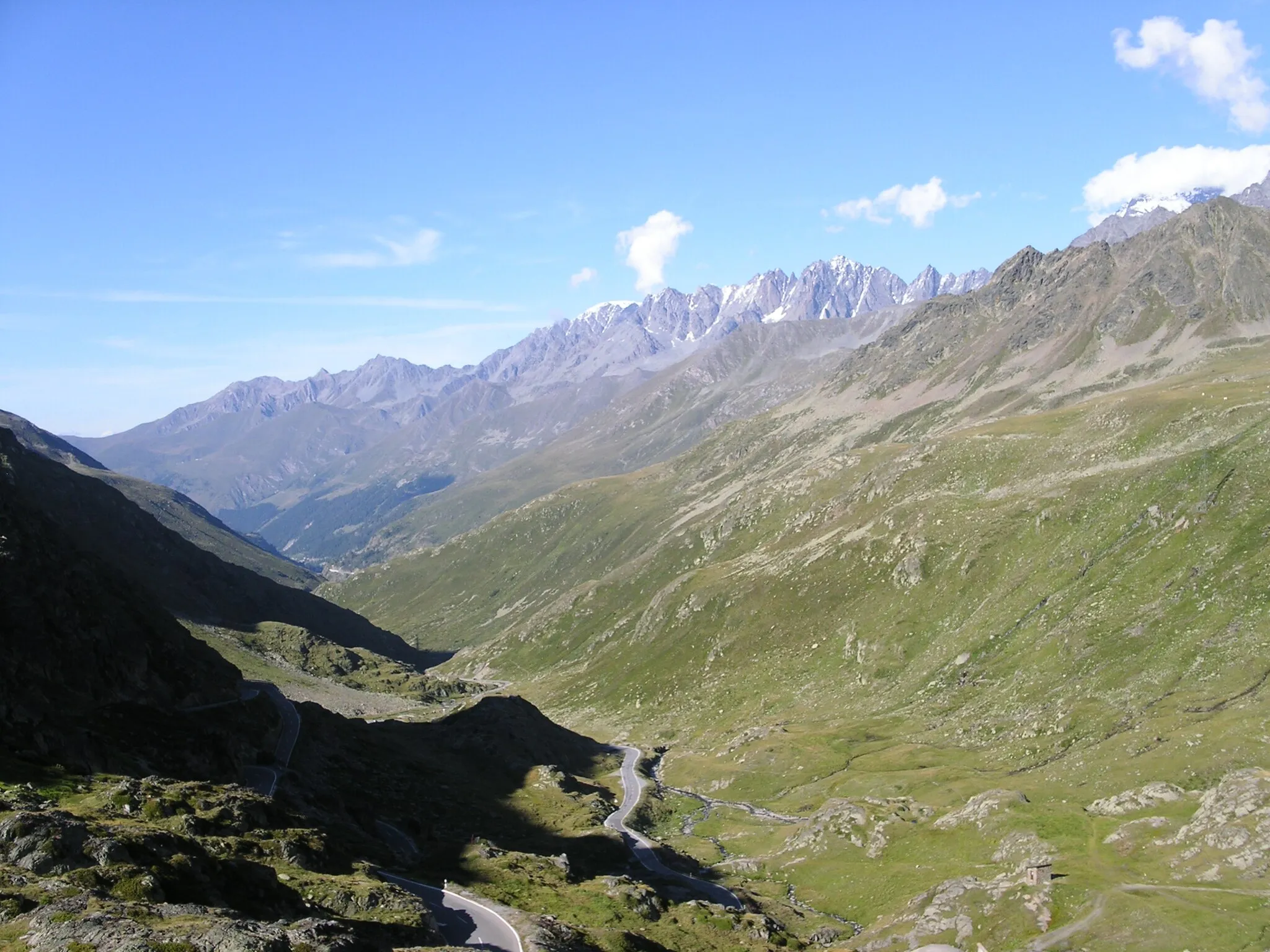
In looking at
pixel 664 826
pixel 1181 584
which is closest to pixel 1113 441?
pixel 1181 584

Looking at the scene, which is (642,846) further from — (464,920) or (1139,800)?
(1139,800)

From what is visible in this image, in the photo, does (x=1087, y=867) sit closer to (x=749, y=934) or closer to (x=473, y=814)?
(x=749, y=934)

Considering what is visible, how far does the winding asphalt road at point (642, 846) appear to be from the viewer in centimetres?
9144

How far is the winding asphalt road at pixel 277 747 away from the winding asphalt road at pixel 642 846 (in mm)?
45232

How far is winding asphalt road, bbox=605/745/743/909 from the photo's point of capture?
91.4m

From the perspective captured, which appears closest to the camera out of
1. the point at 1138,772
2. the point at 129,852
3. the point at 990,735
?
the point at 129,852

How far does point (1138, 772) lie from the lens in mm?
88375

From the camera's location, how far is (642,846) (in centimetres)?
11175

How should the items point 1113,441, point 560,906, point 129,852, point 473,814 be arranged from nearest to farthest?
point 129,852 < point 560,906 < point 473,814 < point 1113,441

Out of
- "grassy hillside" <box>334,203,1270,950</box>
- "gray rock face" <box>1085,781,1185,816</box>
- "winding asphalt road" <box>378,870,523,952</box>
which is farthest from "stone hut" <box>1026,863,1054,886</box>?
"winding asphalt road" <box>378,870,523,952</box>

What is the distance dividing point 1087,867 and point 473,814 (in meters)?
76.1

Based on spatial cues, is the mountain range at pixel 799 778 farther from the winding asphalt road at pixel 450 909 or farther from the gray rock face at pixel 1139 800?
the winding asphalt road at pixel 450 909

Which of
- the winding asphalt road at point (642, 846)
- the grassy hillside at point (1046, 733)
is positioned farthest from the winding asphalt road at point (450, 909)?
the grassy hillside at point (1046, 733)

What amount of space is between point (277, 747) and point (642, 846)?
49457 millimetres
